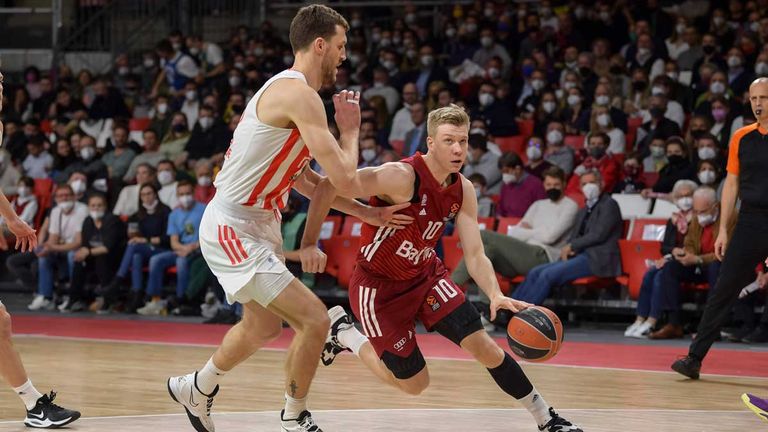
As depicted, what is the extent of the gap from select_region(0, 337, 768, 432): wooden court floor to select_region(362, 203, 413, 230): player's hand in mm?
949

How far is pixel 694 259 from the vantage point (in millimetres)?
10555

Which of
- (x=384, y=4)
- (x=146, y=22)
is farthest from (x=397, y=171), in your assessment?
(x=146, y=22)

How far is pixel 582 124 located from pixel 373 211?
832cm

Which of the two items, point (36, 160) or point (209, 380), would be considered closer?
point (209, 380)

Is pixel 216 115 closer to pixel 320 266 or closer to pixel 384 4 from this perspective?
pixel 384 4

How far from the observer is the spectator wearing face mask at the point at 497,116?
1409 cm

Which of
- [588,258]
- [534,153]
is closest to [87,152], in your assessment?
[534,153]

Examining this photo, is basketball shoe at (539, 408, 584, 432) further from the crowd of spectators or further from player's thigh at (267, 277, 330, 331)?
the crowd of spectators

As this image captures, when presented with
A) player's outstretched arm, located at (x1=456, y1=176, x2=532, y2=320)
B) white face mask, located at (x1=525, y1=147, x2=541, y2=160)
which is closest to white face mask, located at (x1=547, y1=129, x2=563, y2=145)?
white face mask, located at (x1=525, y1=147, x2=541, y2=160)

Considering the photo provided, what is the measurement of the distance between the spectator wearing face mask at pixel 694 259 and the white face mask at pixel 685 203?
13cm

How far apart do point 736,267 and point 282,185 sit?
370 centimetres

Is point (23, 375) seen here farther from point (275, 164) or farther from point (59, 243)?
point (59, 243)

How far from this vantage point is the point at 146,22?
19.8 meters

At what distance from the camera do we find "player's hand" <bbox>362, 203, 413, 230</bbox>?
18.5 ft
